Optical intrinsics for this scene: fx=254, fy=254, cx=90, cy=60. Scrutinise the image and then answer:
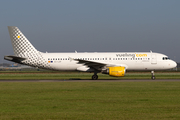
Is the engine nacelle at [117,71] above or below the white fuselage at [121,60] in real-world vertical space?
below

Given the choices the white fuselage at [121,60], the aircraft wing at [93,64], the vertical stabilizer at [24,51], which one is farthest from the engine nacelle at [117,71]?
the vertical stabilizer at [24,51]

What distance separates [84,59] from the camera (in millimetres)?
37500

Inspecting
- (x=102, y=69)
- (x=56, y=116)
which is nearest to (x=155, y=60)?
(x=102, y=69)

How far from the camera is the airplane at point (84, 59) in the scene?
36.5 metres

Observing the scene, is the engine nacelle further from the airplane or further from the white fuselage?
the white fuselage

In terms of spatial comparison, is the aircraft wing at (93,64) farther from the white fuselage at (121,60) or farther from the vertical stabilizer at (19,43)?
the vertical stabilizer at (19,43)

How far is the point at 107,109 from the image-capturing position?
11.9 m

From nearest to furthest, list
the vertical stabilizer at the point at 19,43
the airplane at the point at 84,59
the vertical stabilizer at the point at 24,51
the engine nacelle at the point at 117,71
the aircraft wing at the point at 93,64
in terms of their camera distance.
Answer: the engine nacelle at the point at 117,71 < the aircraft wing at the point at 93,64 < the airplane at the point at 84,59 < the vertical stabilizer at the point at 24,51 < the vertical stabilizer at the point at 19,43

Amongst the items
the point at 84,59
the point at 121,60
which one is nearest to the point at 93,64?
the point at 84,59

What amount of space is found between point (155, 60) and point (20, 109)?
2784 cm

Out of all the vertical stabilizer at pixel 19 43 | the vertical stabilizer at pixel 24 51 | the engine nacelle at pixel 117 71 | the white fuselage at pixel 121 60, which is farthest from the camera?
the vertical stabilizer at pixel 19 43

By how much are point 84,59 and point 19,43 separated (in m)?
9.97

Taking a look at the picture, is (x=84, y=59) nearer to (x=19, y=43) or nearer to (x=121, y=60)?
(x=121, y=60)

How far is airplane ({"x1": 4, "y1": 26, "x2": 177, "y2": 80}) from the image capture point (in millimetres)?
36531
